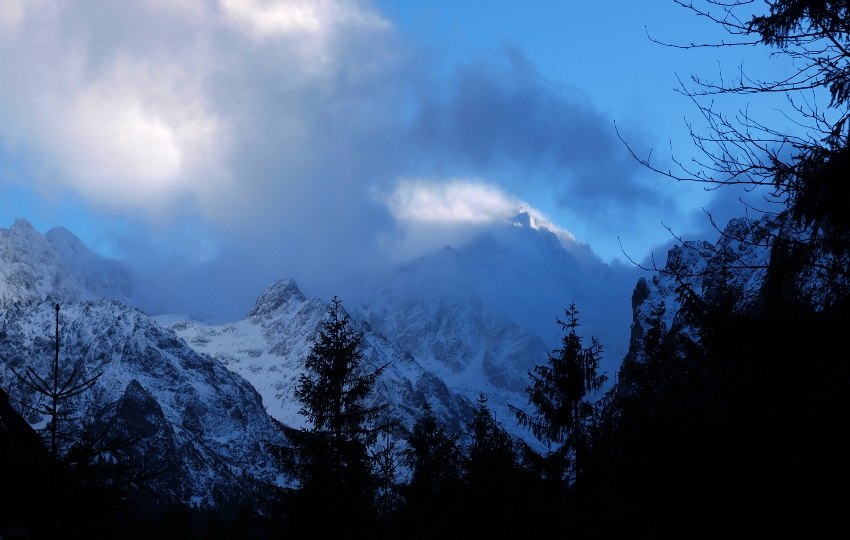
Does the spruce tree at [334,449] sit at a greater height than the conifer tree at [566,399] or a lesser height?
lesser

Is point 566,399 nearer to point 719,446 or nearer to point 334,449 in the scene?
point 334,449

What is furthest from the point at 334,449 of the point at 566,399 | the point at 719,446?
the point at 719,446

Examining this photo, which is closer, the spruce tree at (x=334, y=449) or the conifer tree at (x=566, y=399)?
the spruce tree at (x=334, y=449)

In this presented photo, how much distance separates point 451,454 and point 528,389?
13.0 feet

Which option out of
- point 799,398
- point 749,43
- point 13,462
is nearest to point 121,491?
point 13,462

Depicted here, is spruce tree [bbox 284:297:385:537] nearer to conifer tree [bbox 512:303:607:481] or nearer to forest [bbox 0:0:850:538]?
forest [bbox 0:0:850:538]

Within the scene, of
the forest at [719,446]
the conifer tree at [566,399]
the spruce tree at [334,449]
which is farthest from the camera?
the conifer tree at [566,399]

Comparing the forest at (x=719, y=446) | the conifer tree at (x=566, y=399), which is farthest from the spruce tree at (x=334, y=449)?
the conifer tree at (x=566, y=399)

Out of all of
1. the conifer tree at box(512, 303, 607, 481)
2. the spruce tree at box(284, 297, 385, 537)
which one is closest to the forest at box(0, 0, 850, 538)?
the spruce tree at box(284, 297, 385, 537)

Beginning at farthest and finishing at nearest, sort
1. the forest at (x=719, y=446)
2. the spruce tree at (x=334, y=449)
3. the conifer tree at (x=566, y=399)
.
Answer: the conifer tree at (x=566, y=399)
the spruce tree at (x=334, y=449)
the forest at (x=719, y=446)

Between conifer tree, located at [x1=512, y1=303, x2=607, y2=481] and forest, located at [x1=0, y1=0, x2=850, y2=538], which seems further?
conifer tree, located at [x1=512, y1=303, x2=607, y2=481]

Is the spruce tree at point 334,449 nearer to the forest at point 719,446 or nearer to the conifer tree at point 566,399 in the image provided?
the forest at point 719,446

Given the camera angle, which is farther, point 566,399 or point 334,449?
point 566,399

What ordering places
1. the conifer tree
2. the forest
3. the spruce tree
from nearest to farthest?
the forest
the spruce tree
the conifer tree
